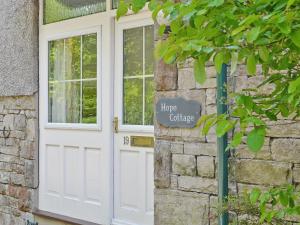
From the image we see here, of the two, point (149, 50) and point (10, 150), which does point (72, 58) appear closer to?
point (149, 50)

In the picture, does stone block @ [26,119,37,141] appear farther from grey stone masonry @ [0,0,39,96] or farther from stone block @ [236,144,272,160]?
stone block @ [236,144,272,160]

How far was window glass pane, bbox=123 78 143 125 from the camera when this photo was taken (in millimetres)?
3943

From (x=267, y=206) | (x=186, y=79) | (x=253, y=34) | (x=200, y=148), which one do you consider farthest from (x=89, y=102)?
(x=253, y=34)

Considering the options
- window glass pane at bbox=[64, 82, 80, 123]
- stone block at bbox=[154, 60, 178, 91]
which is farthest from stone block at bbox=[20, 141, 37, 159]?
stone block at bbox=[154, 60, 178, 91]

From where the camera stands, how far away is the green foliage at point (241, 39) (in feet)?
3.56

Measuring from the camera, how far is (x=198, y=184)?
125 inches

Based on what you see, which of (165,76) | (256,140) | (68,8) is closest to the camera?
(256,140)

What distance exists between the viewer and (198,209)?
317 centimetres

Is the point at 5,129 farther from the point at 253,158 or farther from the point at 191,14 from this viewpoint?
the point at 191,14

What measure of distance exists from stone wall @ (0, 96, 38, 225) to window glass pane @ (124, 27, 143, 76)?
123 cm

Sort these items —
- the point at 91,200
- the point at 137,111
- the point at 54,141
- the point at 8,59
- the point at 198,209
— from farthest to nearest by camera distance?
1. the point at 8,59
2. the point at 54,141
3. the point at 91,200
4. the point at 137,111
5. the point at 198,209

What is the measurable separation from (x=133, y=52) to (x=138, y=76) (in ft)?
0.72

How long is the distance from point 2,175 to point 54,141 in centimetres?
87

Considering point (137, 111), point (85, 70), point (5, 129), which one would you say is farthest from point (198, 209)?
point (5, 129)
